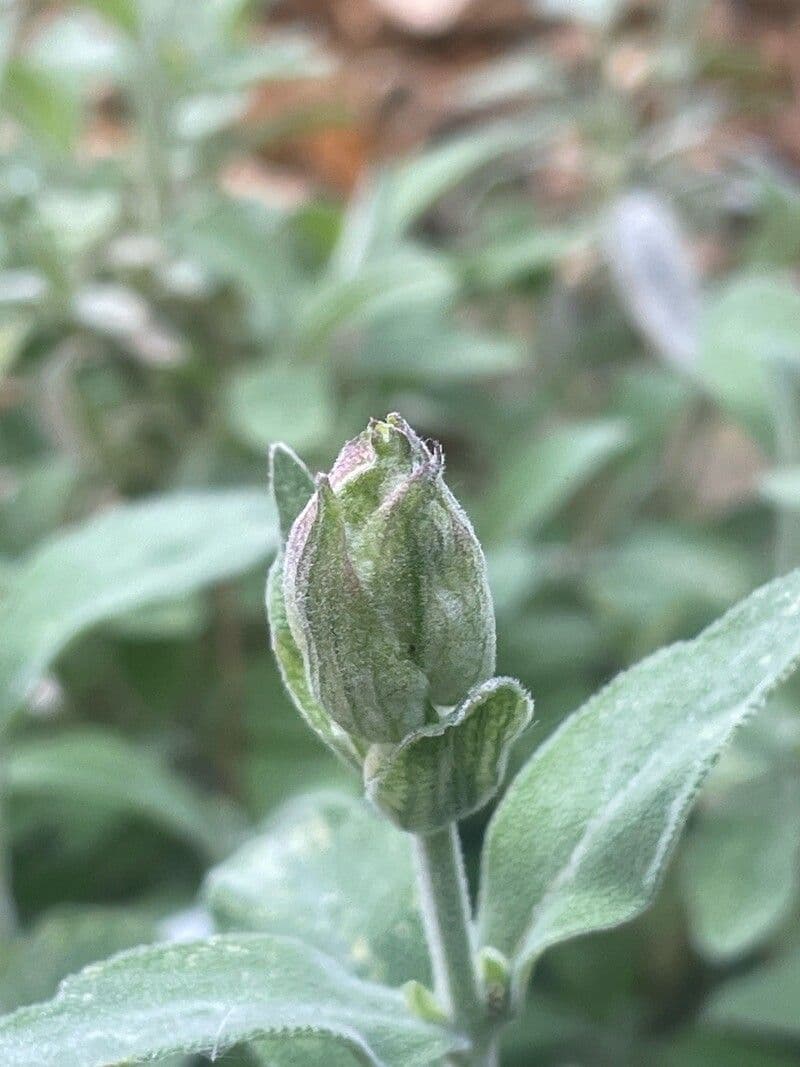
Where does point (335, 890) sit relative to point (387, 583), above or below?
below

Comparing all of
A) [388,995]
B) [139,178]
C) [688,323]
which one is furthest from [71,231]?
Result: [388,995]

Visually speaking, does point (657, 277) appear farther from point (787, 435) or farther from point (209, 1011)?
point (209, 1011)

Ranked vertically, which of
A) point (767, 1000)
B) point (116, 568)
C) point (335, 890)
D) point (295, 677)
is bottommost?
point (767, 1000)

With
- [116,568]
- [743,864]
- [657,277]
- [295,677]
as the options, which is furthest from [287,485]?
[657,277]

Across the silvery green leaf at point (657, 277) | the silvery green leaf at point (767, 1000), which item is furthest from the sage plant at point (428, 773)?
the silvery green leaf at point (657, 277)

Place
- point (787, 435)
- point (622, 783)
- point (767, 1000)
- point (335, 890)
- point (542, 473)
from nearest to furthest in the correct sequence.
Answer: point (622, 783) < point (335, 890) < point (767, 1000) < point (787, 435) < point (542, 473)

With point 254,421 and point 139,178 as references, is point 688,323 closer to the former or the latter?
point 254,421

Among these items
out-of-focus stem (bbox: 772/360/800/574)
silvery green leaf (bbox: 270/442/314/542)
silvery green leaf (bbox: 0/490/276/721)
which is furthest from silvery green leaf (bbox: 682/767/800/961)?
silvery green leaf (bbox: 270/442/314/542)
